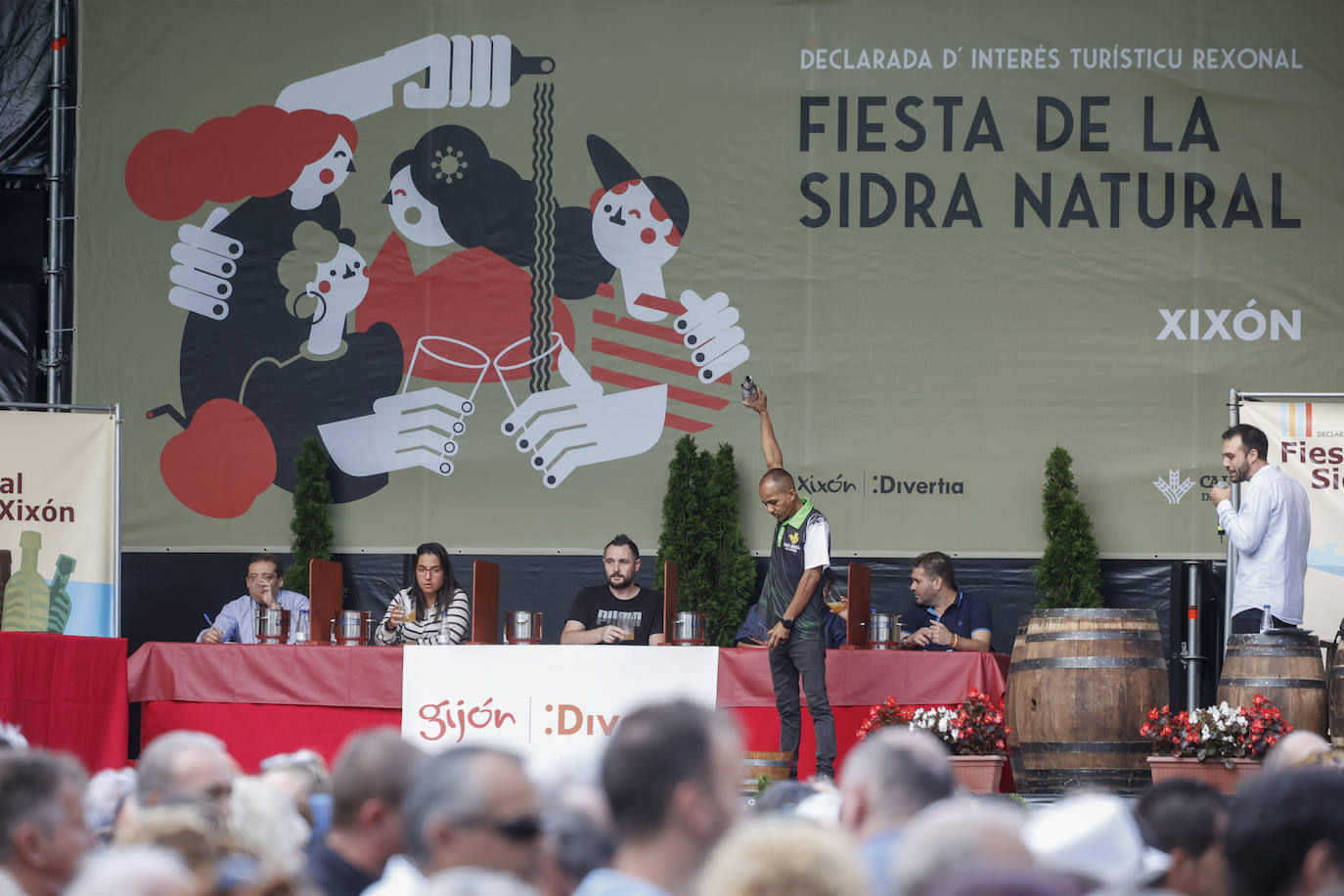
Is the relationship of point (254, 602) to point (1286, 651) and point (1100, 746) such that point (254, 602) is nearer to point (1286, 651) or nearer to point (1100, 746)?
point (1100, 746)

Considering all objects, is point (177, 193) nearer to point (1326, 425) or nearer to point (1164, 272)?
point (1164, 272)

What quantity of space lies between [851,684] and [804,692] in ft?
1.05

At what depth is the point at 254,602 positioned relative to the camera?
28.7ft

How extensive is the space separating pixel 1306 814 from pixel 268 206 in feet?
27.4

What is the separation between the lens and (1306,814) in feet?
8.07

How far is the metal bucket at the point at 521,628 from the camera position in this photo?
7.29 meters

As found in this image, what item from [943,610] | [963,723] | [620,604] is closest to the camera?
[963,723]

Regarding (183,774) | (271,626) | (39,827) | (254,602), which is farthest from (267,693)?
(39,827)

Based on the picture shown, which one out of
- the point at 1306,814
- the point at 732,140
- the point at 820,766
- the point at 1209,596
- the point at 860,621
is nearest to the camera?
the point at 1306,814

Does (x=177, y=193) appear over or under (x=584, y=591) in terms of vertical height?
over

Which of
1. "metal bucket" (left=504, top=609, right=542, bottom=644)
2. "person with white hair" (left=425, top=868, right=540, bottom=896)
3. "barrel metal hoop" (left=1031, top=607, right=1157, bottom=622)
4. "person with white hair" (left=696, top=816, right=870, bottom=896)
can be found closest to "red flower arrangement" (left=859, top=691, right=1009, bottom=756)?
"barrel metal hoop" (left=1031, top=607, right=1157, bottom=622)

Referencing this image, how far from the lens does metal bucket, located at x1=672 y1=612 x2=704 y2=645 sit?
732 cm

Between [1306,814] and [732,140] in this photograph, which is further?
[732,140]

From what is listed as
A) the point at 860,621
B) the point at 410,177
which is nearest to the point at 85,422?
the point at 410,177
